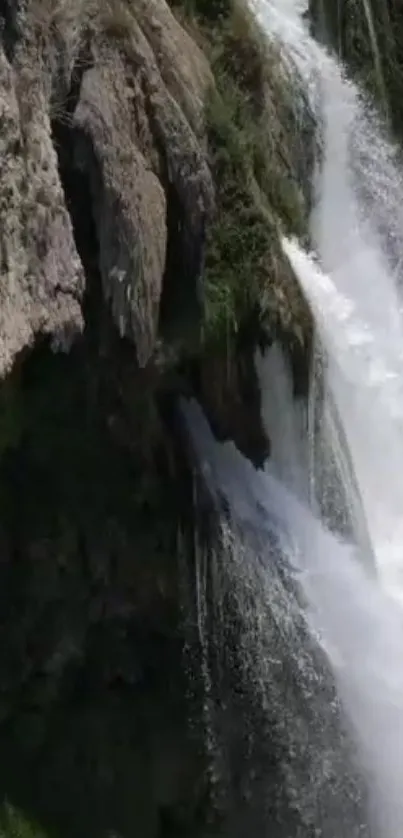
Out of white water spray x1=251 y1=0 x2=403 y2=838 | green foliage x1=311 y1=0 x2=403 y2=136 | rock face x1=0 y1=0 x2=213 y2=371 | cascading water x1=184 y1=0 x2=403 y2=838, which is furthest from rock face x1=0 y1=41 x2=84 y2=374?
green foliage x1=311 y1=0 x2=403 y2=136

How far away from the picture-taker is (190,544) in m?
6.12

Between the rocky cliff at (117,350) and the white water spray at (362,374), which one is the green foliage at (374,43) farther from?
the rocky cliff at (117,350)

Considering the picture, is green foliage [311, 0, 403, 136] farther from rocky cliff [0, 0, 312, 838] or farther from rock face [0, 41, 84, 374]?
rock face [0, 41, 84, 374]

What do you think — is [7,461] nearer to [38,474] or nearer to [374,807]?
[38,474]

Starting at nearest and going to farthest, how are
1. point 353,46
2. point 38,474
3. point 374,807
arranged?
1. point 38,474
2. point 374,807
3. point 353,46

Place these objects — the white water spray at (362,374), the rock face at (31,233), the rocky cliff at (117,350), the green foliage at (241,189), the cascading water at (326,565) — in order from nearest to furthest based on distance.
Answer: the rock face at (31,233), the rocky cliff at (117,350), the green foliage at (241,189), the cascading water at (326,565), the white water spray at (362,374)

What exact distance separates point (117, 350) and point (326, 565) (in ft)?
6.21

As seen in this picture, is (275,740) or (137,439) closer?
(137,439)

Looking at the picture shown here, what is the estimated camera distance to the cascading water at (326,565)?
6.24m

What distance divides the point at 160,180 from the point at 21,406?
1195 millimetres

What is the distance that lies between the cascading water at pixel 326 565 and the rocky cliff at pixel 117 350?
9.4 inches

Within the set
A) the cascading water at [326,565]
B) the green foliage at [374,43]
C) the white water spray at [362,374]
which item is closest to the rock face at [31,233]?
the cascading water at [326,565]

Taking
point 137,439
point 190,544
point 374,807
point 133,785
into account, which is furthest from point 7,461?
point 374,807

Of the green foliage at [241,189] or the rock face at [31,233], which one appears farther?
the green foliage at [241,189]
